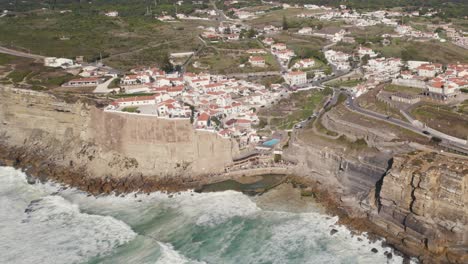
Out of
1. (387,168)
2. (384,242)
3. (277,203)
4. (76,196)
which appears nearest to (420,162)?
(387,168)

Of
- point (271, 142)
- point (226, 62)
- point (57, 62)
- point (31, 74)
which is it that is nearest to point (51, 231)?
point (271, 142)

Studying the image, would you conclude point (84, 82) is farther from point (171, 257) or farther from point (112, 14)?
point (112, 14)

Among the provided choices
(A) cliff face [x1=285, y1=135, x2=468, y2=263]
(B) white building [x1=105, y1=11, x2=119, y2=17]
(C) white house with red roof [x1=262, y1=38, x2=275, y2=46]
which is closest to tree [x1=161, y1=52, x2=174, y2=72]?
(C) white house with red roof [x1=262, y1=38, x2=275, y2=46]

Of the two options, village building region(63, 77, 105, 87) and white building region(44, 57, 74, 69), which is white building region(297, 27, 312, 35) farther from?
village building region(63, 77, 105, 87)

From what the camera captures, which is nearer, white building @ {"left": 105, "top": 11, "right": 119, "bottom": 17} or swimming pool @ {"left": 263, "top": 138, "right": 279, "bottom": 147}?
swimming pool @ {"left": 263, "top": 138, "right": 279, "bottom": 147}

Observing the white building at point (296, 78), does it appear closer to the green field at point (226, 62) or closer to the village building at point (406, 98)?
the green field at point (226, 62)

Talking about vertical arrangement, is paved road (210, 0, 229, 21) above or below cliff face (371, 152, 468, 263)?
above

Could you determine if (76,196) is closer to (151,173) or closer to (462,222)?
(151,173)
